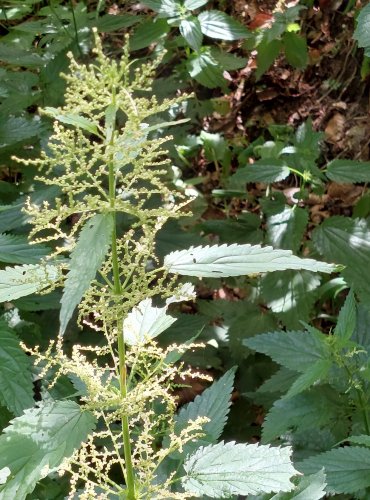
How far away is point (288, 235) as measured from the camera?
2.58 m

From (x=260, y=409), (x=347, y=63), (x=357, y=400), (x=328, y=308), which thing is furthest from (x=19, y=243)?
(x=347, y=63)

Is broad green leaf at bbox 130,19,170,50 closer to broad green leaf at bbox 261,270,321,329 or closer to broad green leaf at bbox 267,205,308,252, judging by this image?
broad green leaf at bbox 267,205,308,252

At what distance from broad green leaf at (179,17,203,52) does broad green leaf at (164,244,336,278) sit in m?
1.71

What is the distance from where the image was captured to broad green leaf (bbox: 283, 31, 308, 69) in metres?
3.63

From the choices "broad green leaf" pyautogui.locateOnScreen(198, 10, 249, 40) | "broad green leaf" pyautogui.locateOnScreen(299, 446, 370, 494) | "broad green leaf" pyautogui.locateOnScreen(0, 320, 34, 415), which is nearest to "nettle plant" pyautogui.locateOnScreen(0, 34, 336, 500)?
"broad green leaf" pyautogui.locateOnScreen(0, 320, 34, 415)

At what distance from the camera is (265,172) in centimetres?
267

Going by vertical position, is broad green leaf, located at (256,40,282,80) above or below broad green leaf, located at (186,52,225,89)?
below

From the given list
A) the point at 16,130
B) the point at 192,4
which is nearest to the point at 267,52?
the point at 192,4

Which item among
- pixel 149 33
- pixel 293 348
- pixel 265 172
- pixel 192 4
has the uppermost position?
pixel 192 4

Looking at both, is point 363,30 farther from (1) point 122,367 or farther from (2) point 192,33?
(1) point 122,367

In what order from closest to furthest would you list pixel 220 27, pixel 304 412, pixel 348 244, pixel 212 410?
pixel 212 410 < pixel 304 412 < pixel 348 244 < pixel 220 27

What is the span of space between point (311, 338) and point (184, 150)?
2.24 meters

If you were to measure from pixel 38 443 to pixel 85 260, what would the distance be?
374 mm

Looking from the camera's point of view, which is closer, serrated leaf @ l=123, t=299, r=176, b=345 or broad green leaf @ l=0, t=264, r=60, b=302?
broad green leaf @ l=0, t=264, r=60, b=302
